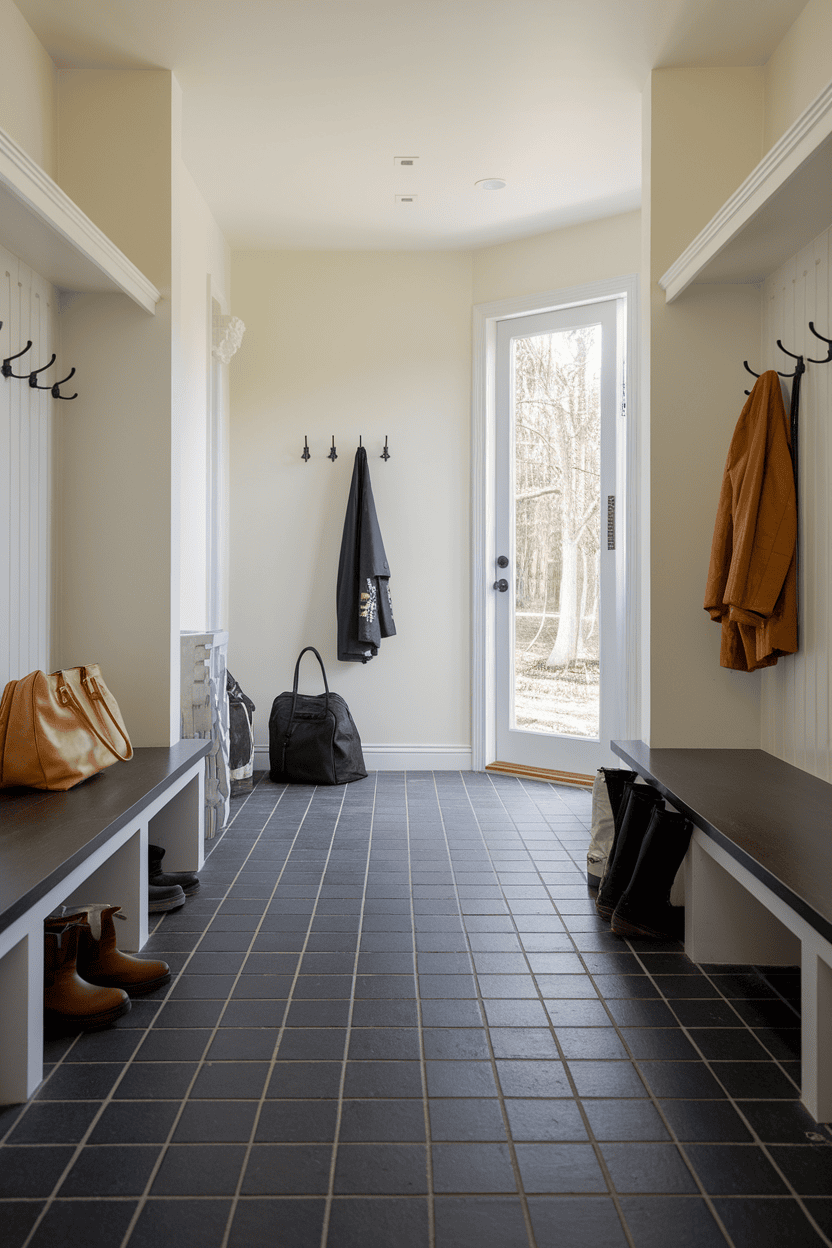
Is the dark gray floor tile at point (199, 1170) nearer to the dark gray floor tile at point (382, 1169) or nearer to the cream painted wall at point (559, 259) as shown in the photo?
the dark gray floor tile at point (382, 1169)

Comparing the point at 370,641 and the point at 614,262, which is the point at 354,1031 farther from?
the point at 614,262

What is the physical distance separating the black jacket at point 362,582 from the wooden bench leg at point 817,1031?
302 centimetres

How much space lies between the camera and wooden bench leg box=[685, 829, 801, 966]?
7.32 feet

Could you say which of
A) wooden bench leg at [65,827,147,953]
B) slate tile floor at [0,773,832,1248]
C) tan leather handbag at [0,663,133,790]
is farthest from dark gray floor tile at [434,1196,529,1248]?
tan leather handbag at [0,663,133,790]

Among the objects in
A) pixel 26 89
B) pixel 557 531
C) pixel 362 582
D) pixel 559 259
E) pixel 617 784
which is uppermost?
pixel 559 259

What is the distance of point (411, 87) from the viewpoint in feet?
9.84

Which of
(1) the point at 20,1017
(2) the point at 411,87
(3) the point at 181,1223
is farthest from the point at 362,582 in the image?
(3) the point at 181,1223

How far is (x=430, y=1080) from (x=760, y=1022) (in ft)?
2.41

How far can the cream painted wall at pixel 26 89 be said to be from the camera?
8.11ft

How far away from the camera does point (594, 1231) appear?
1.31 m

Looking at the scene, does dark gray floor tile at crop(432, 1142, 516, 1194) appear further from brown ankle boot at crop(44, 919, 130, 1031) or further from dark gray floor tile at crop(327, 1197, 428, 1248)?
brown ankle boot at crop(44, 919, 130, 1031)

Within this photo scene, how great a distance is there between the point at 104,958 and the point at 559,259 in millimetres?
3584

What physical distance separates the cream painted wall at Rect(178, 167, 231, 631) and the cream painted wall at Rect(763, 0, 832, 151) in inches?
80.1

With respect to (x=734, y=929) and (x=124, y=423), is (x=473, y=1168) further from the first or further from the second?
(x=124, y=423)
